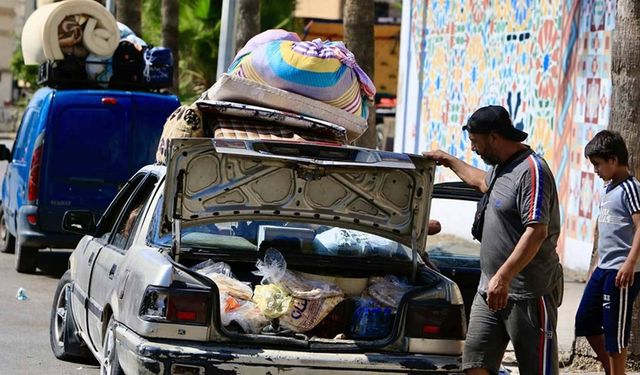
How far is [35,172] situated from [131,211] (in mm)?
5557

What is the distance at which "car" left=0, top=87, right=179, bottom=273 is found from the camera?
13.7m

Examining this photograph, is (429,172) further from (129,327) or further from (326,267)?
(129,327)

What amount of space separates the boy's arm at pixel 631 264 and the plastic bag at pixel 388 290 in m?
1.34

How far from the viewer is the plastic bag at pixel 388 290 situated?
711 centimetres

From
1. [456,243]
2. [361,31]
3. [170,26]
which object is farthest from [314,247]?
[170,26]

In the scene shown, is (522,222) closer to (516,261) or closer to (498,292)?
(516,261)

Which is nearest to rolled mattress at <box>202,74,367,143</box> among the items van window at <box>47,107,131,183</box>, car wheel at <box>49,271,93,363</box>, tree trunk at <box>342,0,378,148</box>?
car wheel at <box>49,271,93,363</box>

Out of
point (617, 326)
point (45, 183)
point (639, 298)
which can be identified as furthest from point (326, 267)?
point (45, 183)

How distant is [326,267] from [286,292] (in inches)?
19.4

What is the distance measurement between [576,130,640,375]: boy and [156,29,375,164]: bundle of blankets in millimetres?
1699

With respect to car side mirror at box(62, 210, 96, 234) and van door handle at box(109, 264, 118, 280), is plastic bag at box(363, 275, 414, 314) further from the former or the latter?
car side mirror at box(62, 210, 96, 234)

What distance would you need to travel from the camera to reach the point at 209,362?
6.46 meters

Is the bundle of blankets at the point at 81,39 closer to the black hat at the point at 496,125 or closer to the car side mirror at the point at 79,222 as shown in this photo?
the car side mirror at the point at 79,222

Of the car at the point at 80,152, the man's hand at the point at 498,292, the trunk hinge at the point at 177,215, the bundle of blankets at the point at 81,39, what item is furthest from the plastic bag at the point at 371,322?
the bundle of blankets at the point at 81,39
